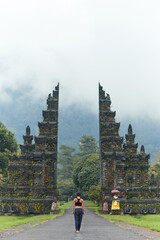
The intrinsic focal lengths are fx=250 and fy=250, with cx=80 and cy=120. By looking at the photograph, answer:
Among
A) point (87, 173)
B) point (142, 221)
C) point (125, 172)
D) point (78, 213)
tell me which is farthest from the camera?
point (87, 173)

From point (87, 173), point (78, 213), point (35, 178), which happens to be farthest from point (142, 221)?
point (87, 173)

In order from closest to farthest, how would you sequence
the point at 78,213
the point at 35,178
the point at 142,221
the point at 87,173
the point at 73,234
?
the point at 73,234
the point at 78,213
the point at 142,221
the point at 35,178
the point at 87,173

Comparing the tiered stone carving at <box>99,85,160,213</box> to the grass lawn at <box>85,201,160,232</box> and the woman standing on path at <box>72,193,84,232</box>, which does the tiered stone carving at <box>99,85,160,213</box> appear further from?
the woman standing on path at <box>72,193,84,232</box>

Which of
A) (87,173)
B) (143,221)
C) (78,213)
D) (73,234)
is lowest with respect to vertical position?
(143,221)

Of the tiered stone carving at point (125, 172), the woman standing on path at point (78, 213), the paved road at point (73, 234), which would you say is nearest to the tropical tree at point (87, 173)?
the tiered stone carving at point (125, 172)

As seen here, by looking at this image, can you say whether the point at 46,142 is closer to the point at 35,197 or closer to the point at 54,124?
the point at 54,124

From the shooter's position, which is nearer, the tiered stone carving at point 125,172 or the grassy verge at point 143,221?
the grassy verge at point 143,221

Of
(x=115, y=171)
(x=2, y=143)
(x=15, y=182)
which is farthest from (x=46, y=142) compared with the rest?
(x=2, y=143)

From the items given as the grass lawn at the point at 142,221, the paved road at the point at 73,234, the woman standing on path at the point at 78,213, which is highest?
the woman standing on path at the point at 78,213

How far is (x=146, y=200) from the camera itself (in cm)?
3231

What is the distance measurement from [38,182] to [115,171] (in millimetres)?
10292

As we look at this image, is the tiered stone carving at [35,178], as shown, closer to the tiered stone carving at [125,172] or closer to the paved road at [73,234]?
the tiered stone carving at [125,172]

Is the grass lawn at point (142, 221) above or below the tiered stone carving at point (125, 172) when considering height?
below

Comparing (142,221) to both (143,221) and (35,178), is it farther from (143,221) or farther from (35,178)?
(35,178)
